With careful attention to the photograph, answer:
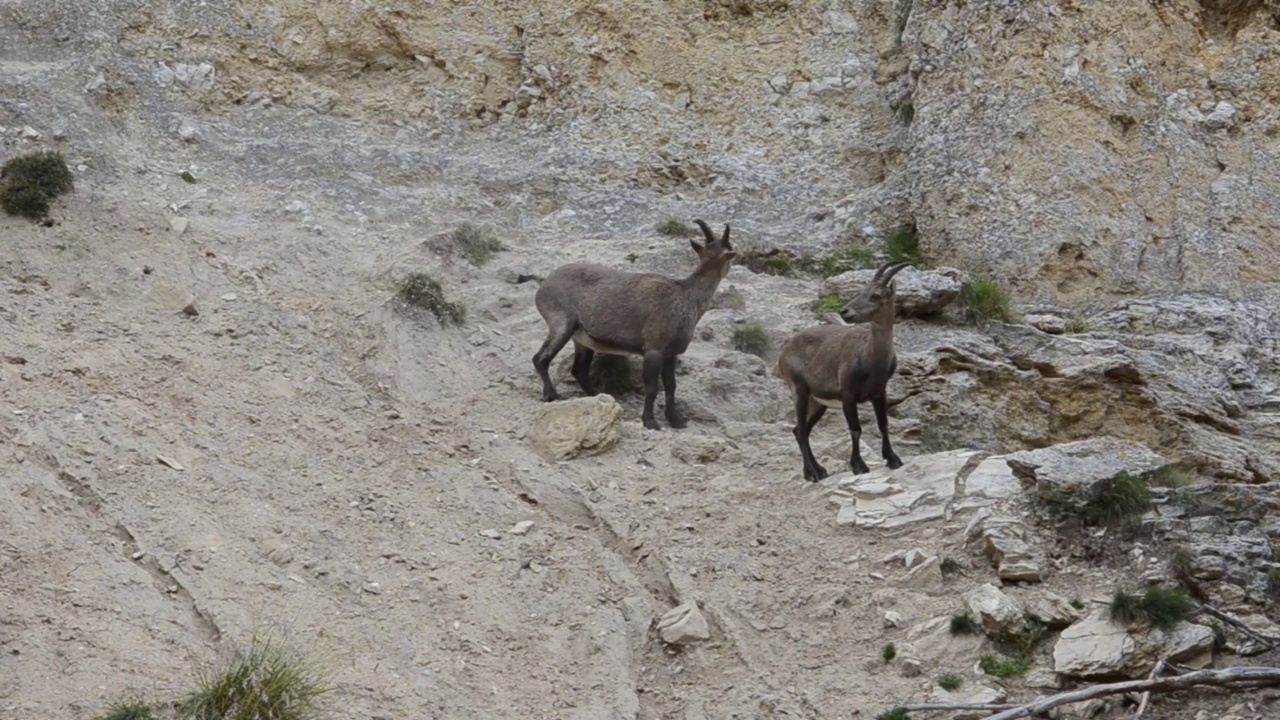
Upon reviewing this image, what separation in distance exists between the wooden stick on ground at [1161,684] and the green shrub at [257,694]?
13.3 feet

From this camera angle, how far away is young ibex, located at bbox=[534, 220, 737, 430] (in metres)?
15.3

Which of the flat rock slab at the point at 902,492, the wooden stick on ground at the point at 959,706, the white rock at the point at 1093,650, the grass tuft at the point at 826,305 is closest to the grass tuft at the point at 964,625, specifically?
the white rock at the point at 1093,650

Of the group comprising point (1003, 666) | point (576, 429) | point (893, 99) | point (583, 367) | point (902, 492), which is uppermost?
point (893, 99)

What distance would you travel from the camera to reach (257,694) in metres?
9.02

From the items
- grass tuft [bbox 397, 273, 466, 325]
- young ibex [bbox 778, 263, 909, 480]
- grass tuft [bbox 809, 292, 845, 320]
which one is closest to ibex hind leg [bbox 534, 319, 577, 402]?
grass tuft [bbox 397, 273, 466, 325]

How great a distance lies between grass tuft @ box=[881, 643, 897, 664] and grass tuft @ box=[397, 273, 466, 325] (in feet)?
22.9

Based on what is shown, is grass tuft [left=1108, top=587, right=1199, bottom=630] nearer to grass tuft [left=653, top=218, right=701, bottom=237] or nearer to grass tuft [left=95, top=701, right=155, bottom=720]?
grass tuft [left=95, top=701, right=155, bottom=720]

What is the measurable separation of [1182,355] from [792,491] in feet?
18.6

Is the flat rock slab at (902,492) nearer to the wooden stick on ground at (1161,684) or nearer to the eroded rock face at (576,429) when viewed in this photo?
the eroded rock face at (576,429)

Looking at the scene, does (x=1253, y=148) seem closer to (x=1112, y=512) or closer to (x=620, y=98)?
(x=620, y=98)

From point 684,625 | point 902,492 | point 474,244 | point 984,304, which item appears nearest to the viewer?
point 684,625

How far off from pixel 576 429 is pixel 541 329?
2.72 meters

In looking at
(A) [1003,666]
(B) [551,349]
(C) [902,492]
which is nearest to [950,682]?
(A) [1003,666]

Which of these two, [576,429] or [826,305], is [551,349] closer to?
[576,429]
